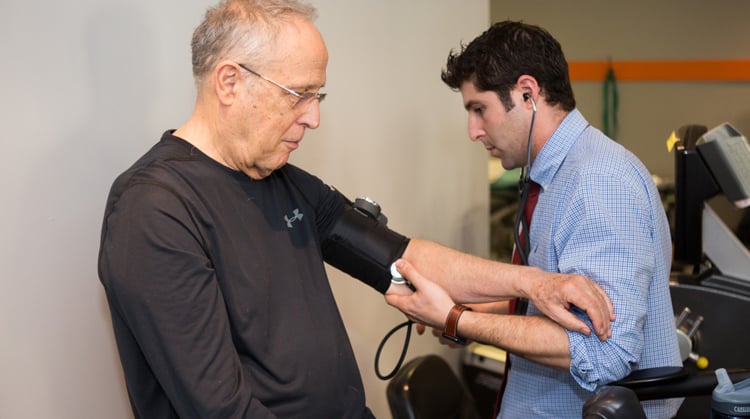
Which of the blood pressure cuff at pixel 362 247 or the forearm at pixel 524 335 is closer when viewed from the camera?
the forearm at pixel 524 335

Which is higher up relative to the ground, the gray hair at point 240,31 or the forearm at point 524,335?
the gray hair at point 240,31

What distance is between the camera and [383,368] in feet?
8.82

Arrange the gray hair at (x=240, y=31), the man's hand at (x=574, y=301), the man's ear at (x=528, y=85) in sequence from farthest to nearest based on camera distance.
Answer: the man's ear at (x=528, y=85) < the man's hand at (x=574, y=301) < the gray hair at (x=240, y=31)

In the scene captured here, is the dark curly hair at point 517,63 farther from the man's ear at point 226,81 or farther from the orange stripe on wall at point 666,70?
the orange stripe on wall at point 666,70

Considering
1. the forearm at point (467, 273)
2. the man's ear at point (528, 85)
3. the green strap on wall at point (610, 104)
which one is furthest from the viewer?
the green strap on wall at point (610, 104)

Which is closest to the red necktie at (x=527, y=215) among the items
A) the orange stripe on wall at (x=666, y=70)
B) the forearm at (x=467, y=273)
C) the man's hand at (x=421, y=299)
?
the forearm at (x=467, y=273)

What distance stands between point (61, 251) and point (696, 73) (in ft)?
20.0

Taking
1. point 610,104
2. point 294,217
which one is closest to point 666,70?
point 610,104

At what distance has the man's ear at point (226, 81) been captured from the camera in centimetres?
133

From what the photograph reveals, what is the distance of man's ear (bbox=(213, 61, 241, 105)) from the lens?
1.33 metres

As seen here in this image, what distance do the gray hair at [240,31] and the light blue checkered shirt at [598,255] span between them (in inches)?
27.8

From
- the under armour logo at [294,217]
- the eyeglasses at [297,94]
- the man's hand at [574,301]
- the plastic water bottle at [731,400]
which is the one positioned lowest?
the plastic water bottle at [731,400]

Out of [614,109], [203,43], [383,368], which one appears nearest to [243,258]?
[203,43]

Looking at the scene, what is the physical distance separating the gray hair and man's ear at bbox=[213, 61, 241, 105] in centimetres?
2
